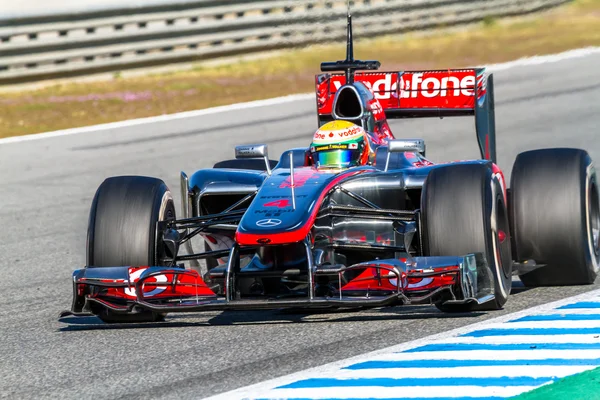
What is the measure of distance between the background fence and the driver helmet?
505 inches

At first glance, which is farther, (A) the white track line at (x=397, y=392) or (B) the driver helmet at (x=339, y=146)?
(B) the driver helmet at (x=339, y=146)

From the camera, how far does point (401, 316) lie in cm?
753

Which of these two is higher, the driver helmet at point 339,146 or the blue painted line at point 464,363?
the driver helmet at point 339,146

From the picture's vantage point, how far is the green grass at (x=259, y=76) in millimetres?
19984

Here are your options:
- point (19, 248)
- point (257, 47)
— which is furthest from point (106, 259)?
point (257, 47)

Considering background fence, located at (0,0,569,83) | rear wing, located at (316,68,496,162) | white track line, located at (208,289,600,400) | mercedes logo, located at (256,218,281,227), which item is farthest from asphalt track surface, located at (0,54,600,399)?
background fence, located at (0,0,569,83)

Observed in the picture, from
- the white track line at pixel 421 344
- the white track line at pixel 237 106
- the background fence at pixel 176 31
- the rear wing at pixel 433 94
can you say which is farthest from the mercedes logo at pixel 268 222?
the background fence at pixel 176 31

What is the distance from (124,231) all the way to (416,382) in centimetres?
282

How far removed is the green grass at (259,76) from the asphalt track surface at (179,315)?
57.4 inches

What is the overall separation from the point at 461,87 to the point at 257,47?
13710 millimetres

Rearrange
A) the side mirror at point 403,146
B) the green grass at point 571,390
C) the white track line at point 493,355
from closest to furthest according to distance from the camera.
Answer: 1. the green grass at point 571,390
2. the white track line at point 493,355
3. the side mirror at point 403,146

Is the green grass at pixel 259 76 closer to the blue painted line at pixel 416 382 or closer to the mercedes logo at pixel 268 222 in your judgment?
the mercedes logo at pixel 268 222

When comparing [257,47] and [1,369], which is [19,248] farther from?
[257,47]

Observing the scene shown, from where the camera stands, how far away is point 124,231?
797 cm
